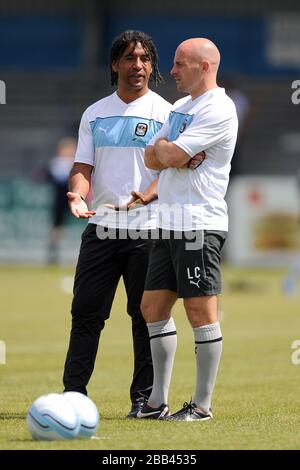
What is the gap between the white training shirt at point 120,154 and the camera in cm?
838

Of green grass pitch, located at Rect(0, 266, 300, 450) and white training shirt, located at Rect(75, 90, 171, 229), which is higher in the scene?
white training shirt, located at Rect(75, 90, 171, 229)

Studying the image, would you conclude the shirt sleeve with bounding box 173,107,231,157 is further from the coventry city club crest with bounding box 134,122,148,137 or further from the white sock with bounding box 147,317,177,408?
the white sock with bounding box 147,317,177,408

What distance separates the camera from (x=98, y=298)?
838 cm

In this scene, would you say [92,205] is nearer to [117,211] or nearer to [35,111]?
[117,211]

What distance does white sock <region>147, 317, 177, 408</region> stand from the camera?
8164mm

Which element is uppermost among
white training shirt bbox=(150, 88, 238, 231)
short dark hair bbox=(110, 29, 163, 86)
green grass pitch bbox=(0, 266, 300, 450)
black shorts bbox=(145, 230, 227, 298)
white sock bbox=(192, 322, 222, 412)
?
short dark hair bbox=(110, 29, 163, 86)

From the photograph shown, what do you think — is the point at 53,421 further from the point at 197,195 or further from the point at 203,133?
the point at 203,133

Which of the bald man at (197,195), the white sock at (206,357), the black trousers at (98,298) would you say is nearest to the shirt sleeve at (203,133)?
the bald man at (197,195)

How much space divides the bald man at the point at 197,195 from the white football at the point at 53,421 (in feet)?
3.74

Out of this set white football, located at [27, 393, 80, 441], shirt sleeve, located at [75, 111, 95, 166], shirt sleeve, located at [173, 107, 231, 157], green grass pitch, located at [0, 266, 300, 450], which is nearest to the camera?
white football, located at [27, 393, 80, 441]

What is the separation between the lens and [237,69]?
127 feet

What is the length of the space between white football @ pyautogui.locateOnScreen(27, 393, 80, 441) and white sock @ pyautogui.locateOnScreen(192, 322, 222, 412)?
1.16 metres

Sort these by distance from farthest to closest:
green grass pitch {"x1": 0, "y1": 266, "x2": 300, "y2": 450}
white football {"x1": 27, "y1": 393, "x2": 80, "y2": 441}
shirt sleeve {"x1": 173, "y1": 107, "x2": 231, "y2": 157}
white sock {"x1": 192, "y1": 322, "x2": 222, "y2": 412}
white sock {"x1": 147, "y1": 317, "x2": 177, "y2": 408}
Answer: white sock {"x1": 147, "y1": 317, "x2": 177, "y2": 408} → white sock {"x1": 192, "y1": 322, "x2": 222, "y2": 412} → shirt sleeve {"x1": 173, "y1": 107, "x2": 231, "y2": 157} → green grass pitch {"x1": 0, "y1": 266, "x2": 300, "y2": 450} → white football {"x1": 27, "y1": 393, "x2": 80, "y2": 441}

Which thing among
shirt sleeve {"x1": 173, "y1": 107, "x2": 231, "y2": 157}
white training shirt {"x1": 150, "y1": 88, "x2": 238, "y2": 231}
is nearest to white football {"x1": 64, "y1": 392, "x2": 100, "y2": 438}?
white training shirt {"x1": 150, "y1": 88, "x2": 238, "y2": 231}
